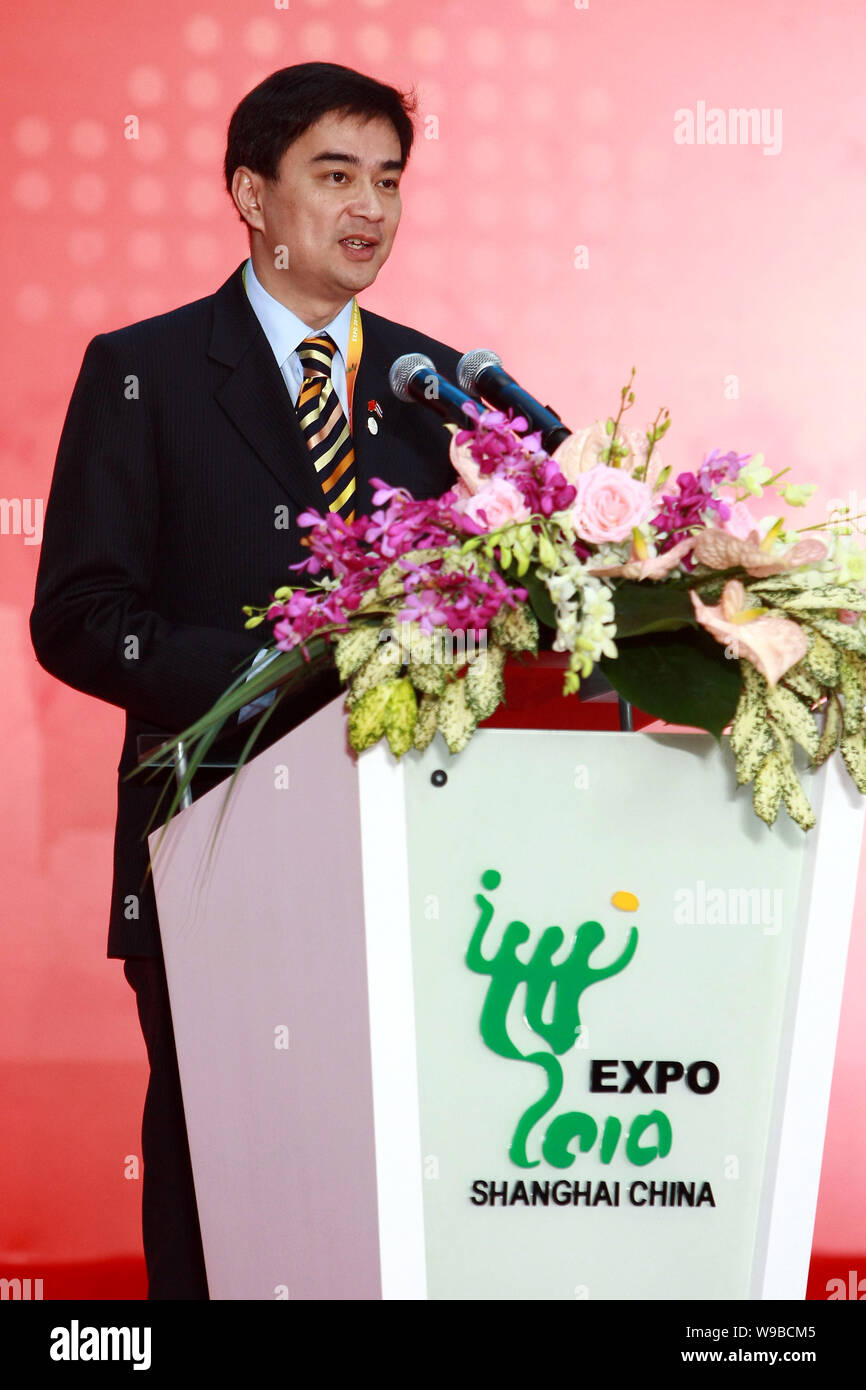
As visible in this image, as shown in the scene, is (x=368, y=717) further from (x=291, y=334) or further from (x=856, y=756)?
(x=291, y=334)

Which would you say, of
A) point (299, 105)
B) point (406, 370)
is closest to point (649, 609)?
point (406, 370)

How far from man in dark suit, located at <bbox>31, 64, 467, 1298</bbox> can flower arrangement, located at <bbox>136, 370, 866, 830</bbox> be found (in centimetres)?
50

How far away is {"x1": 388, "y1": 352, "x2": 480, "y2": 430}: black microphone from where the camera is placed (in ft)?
4.79

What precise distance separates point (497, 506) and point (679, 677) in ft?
0.59

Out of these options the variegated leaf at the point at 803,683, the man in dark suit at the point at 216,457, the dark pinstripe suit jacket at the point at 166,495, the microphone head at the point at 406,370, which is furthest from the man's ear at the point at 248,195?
the variegated leaf at the point at 803,683

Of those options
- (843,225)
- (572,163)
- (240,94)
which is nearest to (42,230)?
(240,94)

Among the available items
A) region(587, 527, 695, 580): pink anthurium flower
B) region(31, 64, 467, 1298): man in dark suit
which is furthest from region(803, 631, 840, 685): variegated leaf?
region(31, 64, 467, 1298): man in dark suit

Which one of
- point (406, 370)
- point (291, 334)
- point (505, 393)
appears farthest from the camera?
point (291, 334)

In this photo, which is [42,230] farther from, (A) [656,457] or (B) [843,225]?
(A) [656,457]

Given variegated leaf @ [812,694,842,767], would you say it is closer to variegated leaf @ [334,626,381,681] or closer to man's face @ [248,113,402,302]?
variegated leaf @ [334,626,381,681]

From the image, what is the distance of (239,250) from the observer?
9.89ft

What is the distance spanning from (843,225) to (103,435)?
1846 millimetres

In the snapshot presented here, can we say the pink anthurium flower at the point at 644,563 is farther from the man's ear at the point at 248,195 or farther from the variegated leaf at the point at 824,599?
the man's ear at the point at 248,195

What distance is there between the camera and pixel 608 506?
3.63 ft
